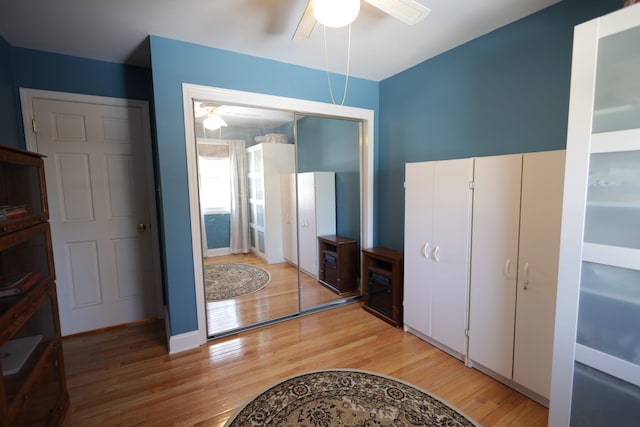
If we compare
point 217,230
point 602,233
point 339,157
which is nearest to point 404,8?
point 602,233

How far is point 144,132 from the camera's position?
9.11 feet

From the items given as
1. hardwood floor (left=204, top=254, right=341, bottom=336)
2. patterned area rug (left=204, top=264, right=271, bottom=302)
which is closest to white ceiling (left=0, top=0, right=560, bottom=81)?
hardwood floor (left=204, top=254, right=341, bottom=336)

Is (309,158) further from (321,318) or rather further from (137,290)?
(137,290)

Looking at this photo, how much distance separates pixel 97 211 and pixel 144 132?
0.91 meters

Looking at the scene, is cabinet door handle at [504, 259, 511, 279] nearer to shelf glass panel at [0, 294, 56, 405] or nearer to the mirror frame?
the mirror frame

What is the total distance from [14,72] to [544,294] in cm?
435

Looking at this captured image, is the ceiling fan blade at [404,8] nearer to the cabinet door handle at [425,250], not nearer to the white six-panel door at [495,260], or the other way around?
the white six-panel door at [495,260]

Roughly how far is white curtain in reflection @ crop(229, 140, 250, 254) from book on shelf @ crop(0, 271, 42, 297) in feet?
5.51

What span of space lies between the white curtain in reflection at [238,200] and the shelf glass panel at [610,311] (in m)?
2.80

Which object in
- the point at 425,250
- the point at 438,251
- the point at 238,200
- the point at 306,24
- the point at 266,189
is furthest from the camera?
the point at 266,189

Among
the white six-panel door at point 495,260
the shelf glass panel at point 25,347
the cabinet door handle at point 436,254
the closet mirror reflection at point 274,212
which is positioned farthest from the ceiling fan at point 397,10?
the shelf glass panel at point 25,347

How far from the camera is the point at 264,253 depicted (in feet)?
11.3

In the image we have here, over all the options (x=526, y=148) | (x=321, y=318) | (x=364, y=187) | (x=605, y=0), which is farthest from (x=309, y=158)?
(x=605, y=0)

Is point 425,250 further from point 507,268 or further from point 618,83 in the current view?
point 618,83
